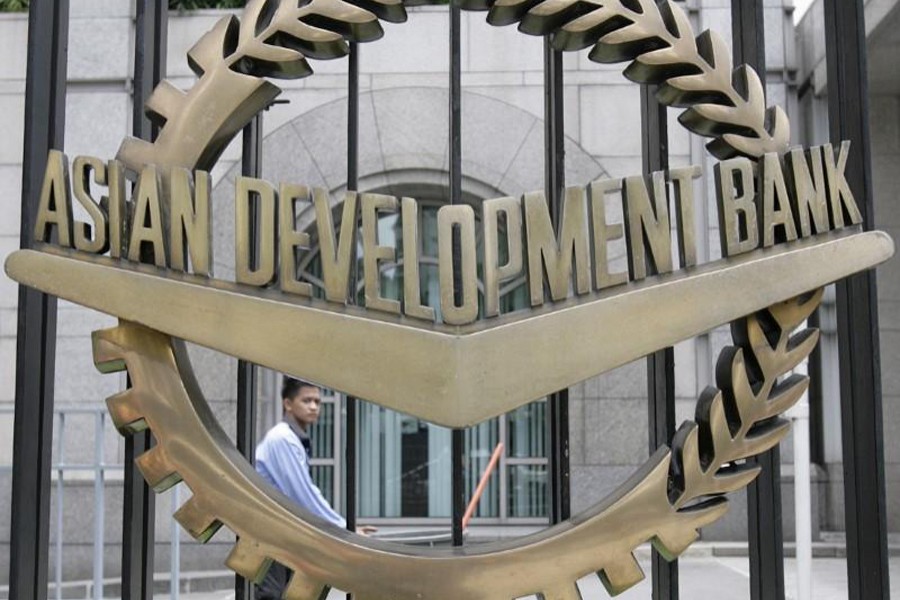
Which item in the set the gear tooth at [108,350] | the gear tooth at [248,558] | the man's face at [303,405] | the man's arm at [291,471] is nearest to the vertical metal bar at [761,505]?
the gear tooth at [248,558]

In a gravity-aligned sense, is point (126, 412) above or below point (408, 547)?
above

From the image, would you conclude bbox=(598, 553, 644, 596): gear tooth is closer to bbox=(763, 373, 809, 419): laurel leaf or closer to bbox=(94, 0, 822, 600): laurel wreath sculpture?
bbox=(94, 0, 822, 600): laurel wreath sculpture

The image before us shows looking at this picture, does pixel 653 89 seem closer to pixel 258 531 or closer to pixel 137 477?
pixel 258 531

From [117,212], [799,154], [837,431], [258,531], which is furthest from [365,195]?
[837,431]

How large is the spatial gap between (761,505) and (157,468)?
3.58 feet

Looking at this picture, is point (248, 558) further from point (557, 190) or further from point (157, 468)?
point (557, 190)

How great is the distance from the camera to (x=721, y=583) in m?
6.21

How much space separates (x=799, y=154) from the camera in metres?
1.84

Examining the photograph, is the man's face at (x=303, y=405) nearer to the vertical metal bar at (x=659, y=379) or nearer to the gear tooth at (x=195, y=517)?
the vertical metal bar at (x=659, y=379)

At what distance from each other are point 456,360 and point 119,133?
598 cm

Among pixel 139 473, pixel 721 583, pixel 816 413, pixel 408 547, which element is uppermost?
pixel 139 473

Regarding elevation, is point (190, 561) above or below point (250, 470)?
below

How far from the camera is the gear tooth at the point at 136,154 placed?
5.92 ft

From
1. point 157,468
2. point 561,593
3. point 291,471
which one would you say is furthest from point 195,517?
point 291,471
